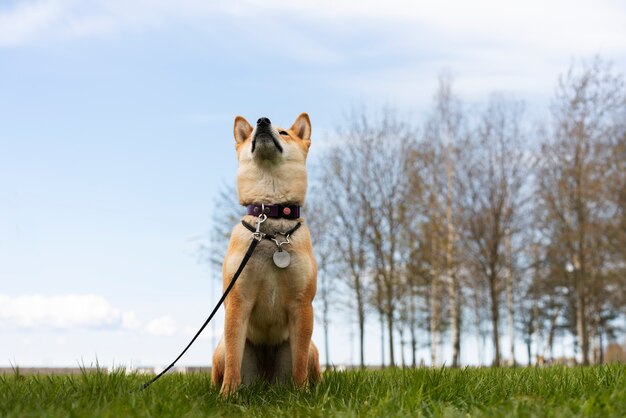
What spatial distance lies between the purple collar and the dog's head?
0.18 ft

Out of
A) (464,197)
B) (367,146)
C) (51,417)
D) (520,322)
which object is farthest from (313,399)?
(520,322)

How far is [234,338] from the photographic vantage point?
575cm

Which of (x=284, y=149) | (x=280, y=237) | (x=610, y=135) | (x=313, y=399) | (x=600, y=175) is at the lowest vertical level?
(x=313, y=399)

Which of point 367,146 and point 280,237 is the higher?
point 367,146

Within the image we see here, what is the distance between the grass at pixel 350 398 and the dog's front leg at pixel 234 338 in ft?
0.50

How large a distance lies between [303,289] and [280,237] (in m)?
0.55

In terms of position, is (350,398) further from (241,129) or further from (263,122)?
(241,129)

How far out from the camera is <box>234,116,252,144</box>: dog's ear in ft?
21.1

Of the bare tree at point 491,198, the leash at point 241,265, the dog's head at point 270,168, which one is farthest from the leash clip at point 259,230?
the bare tree at point 491,198

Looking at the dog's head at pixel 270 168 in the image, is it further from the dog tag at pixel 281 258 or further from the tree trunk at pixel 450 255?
the tree trunk at pixel 450 255

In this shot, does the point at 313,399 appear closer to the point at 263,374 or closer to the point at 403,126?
the point at 263,374

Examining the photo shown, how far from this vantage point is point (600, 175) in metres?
21.5

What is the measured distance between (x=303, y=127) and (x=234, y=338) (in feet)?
7.66

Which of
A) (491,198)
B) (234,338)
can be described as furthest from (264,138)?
(491,198)
